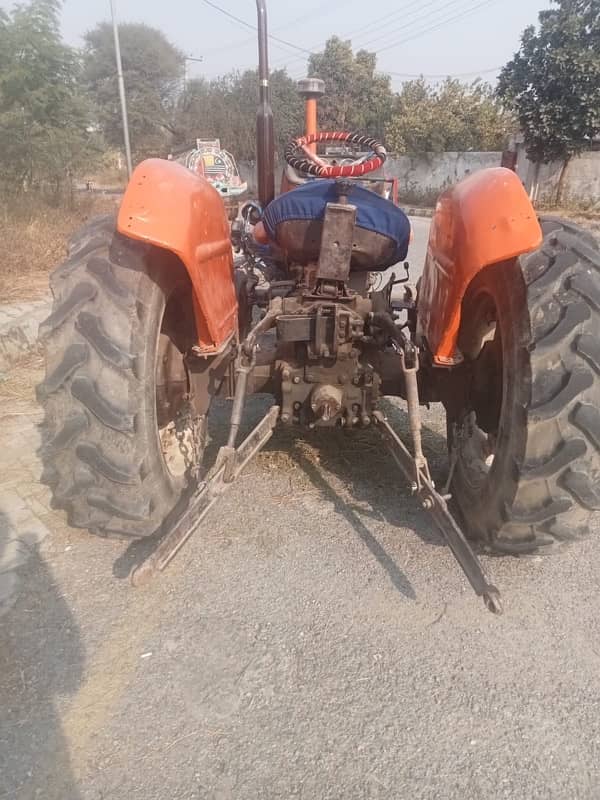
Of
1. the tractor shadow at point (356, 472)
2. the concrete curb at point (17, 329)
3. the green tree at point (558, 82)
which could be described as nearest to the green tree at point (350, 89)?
the green tree at point (558, 82)

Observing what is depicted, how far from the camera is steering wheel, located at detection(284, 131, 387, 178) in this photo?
139 inches

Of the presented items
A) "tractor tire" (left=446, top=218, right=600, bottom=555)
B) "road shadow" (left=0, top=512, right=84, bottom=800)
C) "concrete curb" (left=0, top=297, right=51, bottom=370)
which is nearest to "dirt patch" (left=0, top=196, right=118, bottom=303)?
"concrete curb" (left=0, top=297, right=51, bottom=370)

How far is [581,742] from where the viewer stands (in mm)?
1706

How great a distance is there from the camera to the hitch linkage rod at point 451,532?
1813mm

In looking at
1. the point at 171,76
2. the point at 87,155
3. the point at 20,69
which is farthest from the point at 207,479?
the point at 171,76

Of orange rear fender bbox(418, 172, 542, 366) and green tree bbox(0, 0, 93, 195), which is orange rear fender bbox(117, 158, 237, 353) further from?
green tree bbox(0, 0, 93, 195)

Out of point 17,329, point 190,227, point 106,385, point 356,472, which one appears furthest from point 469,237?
point 17,329

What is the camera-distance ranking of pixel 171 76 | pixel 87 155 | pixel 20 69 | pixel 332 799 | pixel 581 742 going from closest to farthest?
pixel 332 799 → pixel 581 742 → pixel 20 69 → pixel 87 155 → pixel 171 76

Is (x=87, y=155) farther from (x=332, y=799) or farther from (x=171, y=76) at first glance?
(x=171, y=76)

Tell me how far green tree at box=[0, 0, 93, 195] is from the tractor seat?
29.2ft

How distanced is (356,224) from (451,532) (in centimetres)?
142

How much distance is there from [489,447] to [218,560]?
4.08 feet

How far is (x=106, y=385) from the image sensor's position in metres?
2.10

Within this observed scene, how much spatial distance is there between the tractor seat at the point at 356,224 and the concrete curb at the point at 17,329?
9.36 feet
